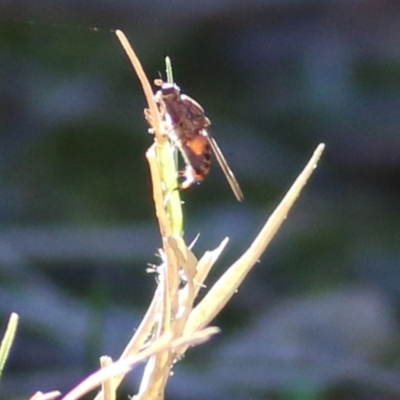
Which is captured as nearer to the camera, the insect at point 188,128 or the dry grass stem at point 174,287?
the dry grass stem at point 174,287

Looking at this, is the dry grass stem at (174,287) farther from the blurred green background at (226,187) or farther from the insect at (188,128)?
the blurred green background at (226,187)

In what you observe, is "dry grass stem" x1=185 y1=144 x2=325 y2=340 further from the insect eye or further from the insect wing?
the insect eye

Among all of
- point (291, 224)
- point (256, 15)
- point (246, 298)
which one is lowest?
point (246, 298)

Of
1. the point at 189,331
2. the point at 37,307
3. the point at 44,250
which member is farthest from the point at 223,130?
the point at 189,331

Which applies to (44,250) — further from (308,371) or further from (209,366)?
(308,371)

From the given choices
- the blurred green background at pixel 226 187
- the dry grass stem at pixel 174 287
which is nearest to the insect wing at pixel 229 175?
the dry grass stem at pixel 174 287

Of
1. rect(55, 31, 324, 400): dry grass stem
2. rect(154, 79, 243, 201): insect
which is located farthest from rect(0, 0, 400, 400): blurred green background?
rect(55, 31, 324, 400): dry grass stem
